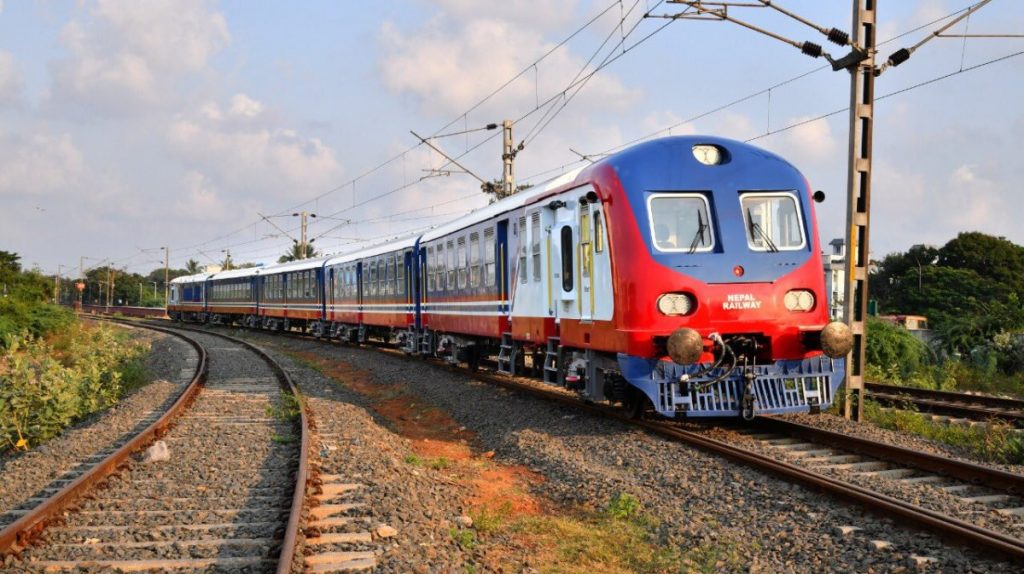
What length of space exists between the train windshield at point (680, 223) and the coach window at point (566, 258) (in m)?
1.70

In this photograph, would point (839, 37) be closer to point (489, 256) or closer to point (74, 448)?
point (489, 256)

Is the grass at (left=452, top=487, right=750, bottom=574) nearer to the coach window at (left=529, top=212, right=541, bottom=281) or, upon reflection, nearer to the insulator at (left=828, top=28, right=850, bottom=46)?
the coach window at (left=529, top=212, right=541, bottom=281)

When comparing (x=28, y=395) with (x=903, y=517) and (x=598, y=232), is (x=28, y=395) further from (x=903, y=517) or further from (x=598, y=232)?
(x=903, y=517)

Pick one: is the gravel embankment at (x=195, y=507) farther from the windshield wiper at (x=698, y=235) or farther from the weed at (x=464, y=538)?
the windshield wiper at (x=698, y=235)

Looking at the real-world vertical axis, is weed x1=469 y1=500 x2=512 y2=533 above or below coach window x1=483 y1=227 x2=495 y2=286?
below

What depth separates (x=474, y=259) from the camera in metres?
15.3

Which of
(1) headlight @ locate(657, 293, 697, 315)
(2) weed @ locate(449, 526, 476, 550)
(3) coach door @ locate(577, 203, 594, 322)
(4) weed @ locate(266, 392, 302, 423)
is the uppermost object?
(3) coach door @ locate(577, 203, 594, 322)

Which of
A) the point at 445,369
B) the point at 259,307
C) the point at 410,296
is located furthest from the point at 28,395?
the point at 259,307

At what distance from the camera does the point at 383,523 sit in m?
6.04

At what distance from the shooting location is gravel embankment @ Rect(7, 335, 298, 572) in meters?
5.36

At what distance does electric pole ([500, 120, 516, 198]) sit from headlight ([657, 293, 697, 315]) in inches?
661

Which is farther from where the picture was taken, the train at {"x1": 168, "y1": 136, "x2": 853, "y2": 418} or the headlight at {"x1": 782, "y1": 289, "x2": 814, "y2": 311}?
the headlight at {"x1": 782, "y1": 289, "x2": 814, "y2": 311}

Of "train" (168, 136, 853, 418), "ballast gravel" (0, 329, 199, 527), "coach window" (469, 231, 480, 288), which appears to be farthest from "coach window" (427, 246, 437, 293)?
"train" (168, 136, 853, 418)

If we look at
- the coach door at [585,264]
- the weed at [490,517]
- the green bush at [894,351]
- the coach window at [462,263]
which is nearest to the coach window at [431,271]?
the coach window at [462,263]
